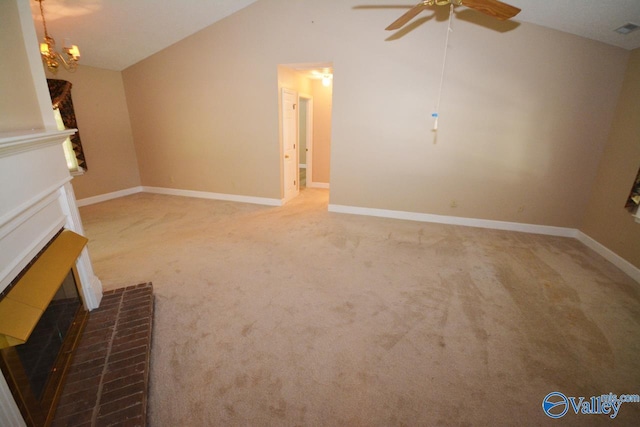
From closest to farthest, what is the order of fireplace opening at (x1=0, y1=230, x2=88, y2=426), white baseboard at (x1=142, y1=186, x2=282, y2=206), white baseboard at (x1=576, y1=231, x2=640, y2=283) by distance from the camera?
fireplace opening at (x1=0, y1=230, x2=88, y2=426) → white baseboard at (x1=576, y1=231, x2=640, y2=283) → white baseboard at (x1=142, y1=186, x2=282, y2=206)

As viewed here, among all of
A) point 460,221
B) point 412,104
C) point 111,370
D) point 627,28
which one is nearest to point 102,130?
point 111,370

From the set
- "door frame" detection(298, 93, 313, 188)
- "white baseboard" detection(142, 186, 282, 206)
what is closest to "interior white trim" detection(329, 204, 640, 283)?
"white baseboard" detection(142, 186, 282, 206)

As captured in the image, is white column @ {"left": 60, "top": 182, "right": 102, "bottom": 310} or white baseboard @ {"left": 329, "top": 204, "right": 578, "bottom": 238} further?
white baseboard @ {"left": 329, "top": 204, "right": 578, "bottom": 238}

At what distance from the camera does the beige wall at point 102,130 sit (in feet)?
16.0

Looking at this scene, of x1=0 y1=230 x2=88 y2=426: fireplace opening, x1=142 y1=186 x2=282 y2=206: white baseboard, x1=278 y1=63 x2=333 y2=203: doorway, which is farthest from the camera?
x1=142 y1=186 x2=282 y2=206: white baseboard

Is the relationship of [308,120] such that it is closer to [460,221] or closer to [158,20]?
[158,20]

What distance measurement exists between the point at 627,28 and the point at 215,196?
626 cm

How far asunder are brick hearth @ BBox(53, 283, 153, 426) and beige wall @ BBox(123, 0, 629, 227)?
11.0 feet

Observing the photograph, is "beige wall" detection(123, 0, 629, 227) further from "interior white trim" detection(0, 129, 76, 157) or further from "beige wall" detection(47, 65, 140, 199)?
"interior white trim" detection(0, 129, 76, 157)

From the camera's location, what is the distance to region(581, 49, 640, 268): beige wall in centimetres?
316

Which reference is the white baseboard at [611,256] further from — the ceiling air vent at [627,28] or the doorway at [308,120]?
the doorway at [308,120]

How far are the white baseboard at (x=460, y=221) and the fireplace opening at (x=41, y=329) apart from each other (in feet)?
12.2

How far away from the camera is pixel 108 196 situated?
5492mm

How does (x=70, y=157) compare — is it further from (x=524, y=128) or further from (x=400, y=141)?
(x=524, y=128)
